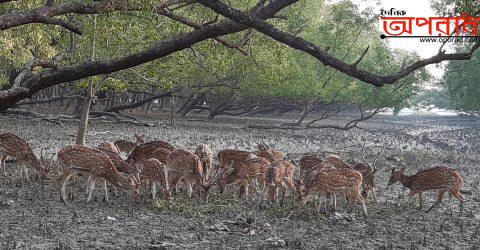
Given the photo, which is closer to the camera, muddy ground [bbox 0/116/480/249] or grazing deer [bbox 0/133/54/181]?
muddy ground [bbox 0/116/480/249]

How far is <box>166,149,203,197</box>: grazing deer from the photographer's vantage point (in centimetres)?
923

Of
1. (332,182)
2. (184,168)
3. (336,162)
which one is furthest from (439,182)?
(184,168)

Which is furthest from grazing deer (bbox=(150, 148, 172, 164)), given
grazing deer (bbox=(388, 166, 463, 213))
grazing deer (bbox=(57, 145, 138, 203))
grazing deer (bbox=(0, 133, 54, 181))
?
grazing deer (bbox=(388, 166, 463, 213))

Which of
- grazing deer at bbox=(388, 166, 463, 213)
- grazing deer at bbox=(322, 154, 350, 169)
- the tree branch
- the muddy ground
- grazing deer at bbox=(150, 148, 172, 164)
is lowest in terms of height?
the muddy ground

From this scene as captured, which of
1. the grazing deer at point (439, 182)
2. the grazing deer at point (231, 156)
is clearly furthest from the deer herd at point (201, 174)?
the grazing deer at point (231, 156)

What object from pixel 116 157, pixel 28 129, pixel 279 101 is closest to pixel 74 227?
pixel 116 157

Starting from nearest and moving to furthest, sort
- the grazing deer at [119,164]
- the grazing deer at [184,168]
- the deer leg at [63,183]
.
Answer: the deer leg at [63,183] < the grazing deer at [119,164] < the grazing deer at [184,168]

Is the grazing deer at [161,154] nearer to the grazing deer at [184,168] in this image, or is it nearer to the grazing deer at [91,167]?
the grazing deer at [184,168]

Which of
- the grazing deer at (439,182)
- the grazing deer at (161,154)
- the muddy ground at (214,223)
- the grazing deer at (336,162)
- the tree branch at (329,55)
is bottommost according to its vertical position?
the muddy ground at (214,223)

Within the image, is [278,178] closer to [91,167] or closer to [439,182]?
[439,182]

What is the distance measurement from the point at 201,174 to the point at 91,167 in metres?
1.85

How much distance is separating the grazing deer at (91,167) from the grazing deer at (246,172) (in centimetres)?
171

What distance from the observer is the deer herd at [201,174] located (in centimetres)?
864

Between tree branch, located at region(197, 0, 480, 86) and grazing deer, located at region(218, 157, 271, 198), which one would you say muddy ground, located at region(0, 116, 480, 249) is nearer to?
grazing deer, located at region(218, 157, 271, 198)
